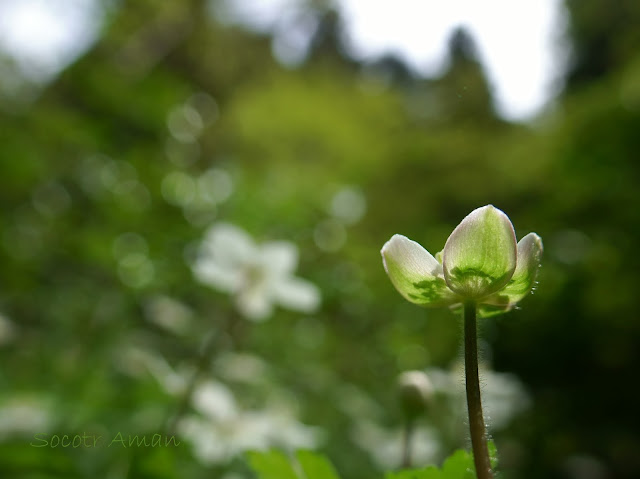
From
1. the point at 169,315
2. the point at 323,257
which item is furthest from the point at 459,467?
the point at 323,257

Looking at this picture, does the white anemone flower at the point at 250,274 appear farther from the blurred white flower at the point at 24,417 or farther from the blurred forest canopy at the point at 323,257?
the blurred white flower at the point at 24,417

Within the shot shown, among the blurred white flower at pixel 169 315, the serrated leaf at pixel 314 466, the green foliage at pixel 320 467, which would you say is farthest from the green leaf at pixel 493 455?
the blurred white flower at pixel 169 315

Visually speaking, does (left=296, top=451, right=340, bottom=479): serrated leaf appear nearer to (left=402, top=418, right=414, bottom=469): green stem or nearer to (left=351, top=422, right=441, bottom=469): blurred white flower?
(left=402, top=418, right=414, bottom=469): green stem

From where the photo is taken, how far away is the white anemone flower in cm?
94

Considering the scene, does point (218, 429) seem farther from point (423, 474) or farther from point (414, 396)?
point (423, 474)

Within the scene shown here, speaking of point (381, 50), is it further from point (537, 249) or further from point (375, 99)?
point (375, 99)

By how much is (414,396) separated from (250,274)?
0.55 metres

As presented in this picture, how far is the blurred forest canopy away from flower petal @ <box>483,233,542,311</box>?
0.54 feet

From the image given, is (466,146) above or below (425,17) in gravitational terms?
above

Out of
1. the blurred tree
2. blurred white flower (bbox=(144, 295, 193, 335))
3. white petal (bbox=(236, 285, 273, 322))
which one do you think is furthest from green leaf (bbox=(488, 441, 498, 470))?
the blurred tree

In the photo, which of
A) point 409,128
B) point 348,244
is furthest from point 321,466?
point 409,128

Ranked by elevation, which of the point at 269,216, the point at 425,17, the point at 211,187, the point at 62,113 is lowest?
the point at 425,17

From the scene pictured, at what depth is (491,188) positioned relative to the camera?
2746mm

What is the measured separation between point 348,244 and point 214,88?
424cm
